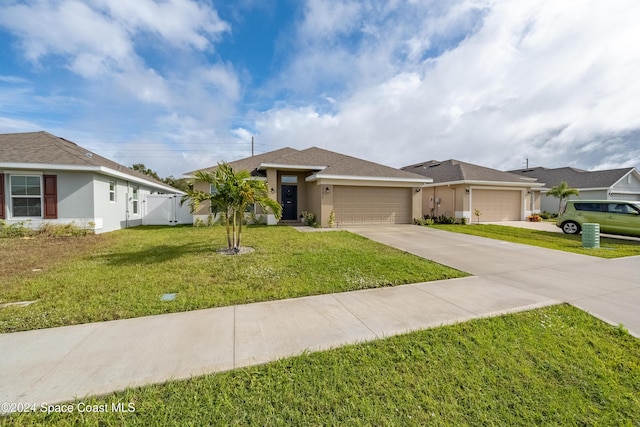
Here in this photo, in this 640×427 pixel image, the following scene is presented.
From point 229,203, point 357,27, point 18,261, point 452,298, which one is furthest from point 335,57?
point 18,261

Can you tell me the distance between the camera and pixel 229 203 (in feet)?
26.1

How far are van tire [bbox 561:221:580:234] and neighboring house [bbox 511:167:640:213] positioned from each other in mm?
13916

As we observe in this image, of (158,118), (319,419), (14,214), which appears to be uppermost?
(158,118)

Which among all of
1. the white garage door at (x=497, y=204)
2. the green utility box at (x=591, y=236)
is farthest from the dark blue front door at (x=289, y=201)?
the green utility box at (x=591, y=236)

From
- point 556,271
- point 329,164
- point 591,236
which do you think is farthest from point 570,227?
point 329,164

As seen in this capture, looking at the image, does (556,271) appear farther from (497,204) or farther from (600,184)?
(600,184)

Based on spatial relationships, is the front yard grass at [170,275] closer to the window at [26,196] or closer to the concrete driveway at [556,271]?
the concrete driveway at [556,271]

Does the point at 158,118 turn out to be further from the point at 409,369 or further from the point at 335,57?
the point at 409,369

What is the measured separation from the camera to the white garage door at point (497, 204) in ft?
61.4

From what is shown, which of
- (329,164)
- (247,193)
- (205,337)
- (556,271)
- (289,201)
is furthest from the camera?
(289,201)

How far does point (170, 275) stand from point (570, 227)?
17.6 meters

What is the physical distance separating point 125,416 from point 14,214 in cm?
1426

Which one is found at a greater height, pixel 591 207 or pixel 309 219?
pixel 591 207

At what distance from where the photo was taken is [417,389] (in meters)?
2.39
